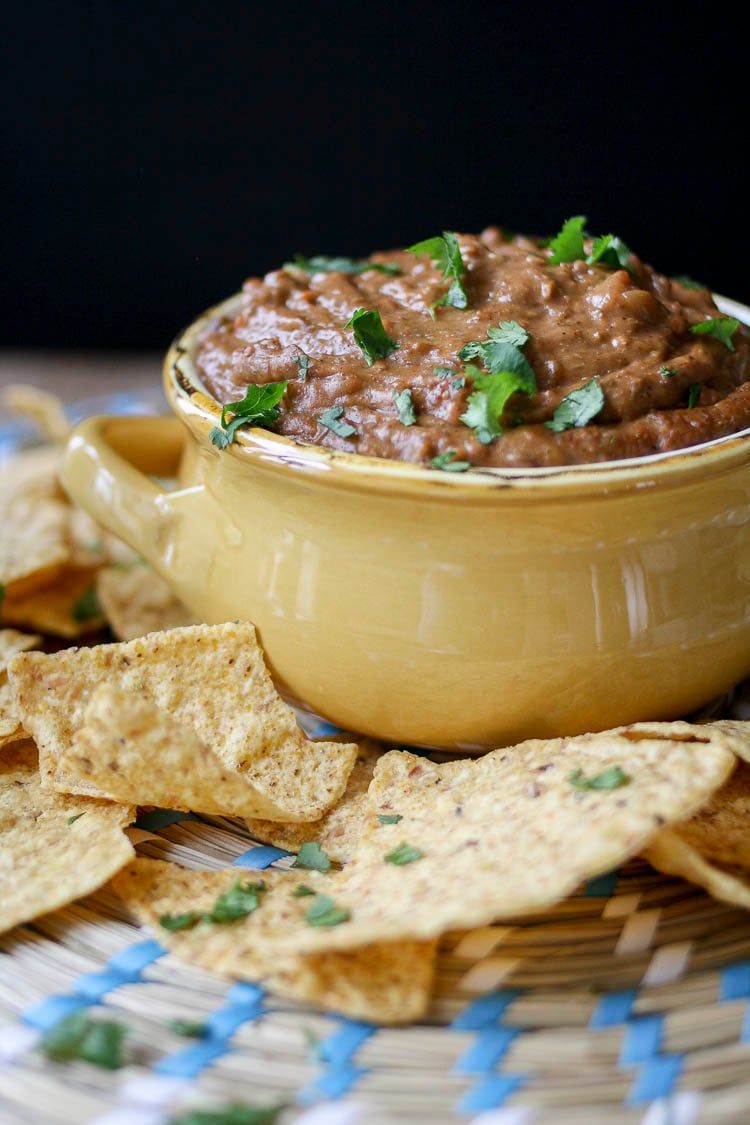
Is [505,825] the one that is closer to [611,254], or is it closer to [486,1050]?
[486,1050]

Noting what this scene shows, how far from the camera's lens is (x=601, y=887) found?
1.82m

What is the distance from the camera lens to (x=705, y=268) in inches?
227

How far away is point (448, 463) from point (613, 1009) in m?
0.80

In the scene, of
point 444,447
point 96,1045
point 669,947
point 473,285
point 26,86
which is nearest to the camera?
point 96,1045

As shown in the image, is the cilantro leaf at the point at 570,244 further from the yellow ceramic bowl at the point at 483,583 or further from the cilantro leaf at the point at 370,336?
the yellow ceramic bowl at the point at 483,583

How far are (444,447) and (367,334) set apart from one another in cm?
30

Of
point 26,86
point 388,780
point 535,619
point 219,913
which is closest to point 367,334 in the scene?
point 535,619

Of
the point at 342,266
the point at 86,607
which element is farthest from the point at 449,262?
the point at 86,607

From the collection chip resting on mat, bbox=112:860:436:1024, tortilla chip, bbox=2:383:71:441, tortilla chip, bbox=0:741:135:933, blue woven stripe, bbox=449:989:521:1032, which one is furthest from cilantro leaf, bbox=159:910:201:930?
tortilla chip, bbox=2:383:71:441

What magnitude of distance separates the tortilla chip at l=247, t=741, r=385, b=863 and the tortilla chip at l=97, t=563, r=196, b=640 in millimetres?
599

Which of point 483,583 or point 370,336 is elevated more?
point 370,336

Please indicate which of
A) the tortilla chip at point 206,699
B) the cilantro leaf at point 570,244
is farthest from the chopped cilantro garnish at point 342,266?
the tortilla chip at point 206,699

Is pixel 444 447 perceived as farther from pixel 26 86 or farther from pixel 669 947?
pixel 26 86

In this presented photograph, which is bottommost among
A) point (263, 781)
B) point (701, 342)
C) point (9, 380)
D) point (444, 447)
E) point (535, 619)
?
point (9, 380)
